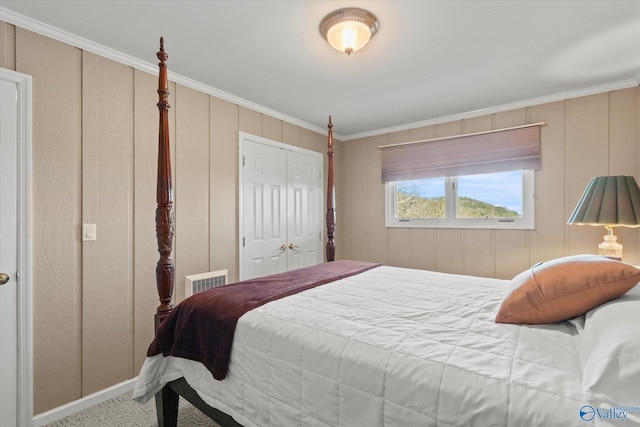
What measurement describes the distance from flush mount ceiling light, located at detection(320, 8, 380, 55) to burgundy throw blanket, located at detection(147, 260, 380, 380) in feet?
4.98

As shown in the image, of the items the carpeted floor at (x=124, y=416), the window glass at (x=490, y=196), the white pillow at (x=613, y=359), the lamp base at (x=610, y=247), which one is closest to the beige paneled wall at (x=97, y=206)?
the carpeted floor at (x=124, y=416)

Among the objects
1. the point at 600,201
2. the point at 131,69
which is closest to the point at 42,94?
the point at 131,69

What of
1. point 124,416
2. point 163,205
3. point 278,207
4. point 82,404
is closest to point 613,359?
point 163,205

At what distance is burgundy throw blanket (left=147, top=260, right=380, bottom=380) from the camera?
143 cm

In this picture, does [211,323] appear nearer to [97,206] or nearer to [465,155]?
[97,206]

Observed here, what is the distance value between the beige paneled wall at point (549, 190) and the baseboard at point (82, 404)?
9.93 ft

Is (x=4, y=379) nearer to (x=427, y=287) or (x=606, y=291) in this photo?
(x=427, y=287)

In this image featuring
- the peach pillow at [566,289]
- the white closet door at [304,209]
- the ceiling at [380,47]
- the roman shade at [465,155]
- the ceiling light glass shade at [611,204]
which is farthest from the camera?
the white closet door at [304,209]

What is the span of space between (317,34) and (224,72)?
95 cm

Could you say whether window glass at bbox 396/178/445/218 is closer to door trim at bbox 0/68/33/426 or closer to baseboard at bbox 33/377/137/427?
baseboard at bbox 33/377/137/427

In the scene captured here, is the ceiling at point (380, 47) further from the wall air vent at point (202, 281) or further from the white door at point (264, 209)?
the wall air vent at point (202, 281)

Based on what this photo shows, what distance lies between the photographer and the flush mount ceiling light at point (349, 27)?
181 cm

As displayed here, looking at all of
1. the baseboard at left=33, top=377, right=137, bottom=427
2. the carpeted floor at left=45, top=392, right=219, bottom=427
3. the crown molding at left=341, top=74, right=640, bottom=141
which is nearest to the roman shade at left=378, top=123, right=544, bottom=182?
the crown molding at left=341, top=74, right=640, bottom=141

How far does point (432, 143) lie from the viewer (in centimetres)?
380
